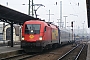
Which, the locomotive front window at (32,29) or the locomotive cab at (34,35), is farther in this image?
the locomotive front window at (32,29)

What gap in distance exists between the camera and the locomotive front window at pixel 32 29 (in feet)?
67.3

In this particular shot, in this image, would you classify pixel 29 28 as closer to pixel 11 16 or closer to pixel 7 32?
pixel 11 16

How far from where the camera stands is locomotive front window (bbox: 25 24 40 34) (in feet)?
67.3

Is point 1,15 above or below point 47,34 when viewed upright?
above

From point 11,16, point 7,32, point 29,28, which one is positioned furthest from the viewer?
point 7,32

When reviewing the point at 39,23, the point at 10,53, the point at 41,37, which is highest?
the point at 39,23

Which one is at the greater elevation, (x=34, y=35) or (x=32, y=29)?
(x=32, y=29)

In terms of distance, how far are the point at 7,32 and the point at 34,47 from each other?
127 ft

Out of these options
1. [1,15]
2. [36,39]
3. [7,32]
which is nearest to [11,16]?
[1,15]

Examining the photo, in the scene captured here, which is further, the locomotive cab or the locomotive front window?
the locomotive front window

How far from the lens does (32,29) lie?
67.9 ft

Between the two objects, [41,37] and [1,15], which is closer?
[41,37]

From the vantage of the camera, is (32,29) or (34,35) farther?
(32,29)

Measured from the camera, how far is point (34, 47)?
2017 cm
